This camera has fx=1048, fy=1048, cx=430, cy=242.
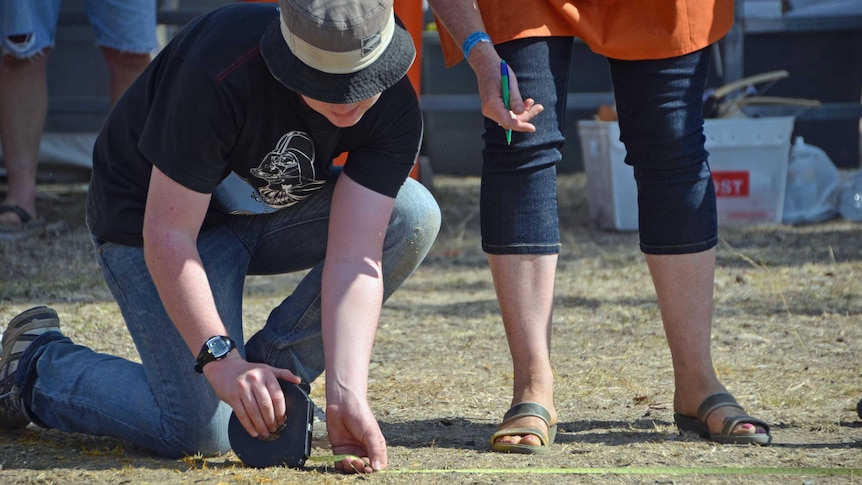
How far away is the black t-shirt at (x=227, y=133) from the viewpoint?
6.08 ft

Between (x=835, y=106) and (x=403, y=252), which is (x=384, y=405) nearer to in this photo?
(x=403, y=252)

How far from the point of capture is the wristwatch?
1.83 meters

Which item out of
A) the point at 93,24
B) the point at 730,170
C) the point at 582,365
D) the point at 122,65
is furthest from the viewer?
the point at 730,170

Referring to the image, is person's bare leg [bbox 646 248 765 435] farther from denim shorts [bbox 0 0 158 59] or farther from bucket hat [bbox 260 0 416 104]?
denim shorts [bbox 0 0 158 59]

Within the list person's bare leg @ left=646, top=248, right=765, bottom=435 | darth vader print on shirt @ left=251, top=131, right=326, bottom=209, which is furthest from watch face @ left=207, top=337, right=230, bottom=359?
person's bare leg @ left=646, top=248, right=765, bottom=435

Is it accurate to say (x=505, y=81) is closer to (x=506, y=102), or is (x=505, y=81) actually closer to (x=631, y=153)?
(x=506, y=102)

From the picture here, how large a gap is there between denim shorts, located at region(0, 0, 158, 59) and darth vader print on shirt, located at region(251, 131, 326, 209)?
2.79 m

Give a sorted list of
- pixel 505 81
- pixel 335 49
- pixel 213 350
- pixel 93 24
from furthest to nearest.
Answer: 1. pixel 93 24
2. pixel 505 81
3. pixel 213 350
4. pixel 335 49

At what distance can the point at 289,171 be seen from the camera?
2.08 metres

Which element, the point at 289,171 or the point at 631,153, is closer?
the point at 289,171

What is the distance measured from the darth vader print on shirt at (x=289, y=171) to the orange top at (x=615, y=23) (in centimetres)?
40

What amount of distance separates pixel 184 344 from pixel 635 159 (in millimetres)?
1032

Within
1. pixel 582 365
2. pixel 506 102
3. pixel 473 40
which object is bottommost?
pixel 582 365

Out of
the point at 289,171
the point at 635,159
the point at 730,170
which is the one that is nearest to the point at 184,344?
the point at 289,171
